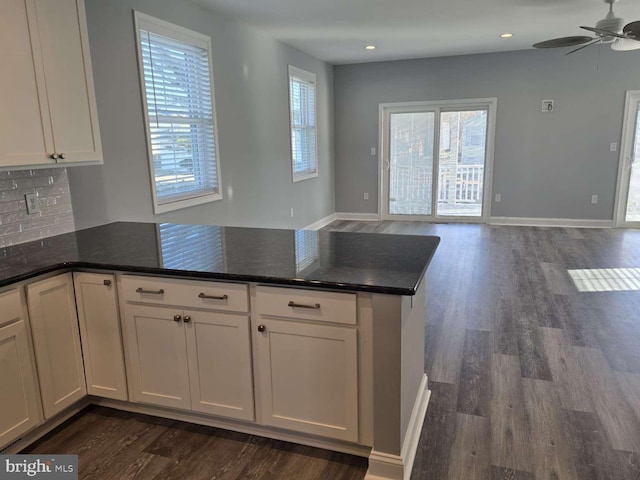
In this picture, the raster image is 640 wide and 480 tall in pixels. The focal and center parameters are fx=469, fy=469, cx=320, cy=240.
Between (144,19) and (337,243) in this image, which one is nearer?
(337,243)

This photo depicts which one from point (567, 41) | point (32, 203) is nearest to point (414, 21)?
point (567, 41)

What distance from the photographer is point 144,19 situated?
342 centimetres

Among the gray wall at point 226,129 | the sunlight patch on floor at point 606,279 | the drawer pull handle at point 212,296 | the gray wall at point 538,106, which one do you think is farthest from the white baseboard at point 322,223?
the drawer pull handle at point 212,296

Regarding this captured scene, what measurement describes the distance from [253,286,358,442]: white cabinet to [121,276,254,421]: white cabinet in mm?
96

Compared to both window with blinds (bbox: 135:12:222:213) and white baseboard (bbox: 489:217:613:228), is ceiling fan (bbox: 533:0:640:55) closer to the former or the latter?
white baseboard (bbox: 489:217:613:228)

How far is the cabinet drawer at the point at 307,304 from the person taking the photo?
181cm

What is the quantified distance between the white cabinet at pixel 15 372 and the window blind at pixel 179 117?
6.03 ft

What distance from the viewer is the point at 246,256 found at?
85.5 inches

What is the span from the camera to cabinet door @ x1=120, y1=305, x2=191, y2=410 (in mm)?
2156

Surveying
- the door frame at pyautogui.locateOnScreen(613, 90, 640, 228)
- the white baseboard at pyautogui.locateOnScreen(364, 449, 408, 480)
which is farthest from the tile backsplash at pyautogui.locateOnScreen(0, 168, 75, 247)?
the door frame at pyautogui.locateOnScreen(613, 90, 640, 228)

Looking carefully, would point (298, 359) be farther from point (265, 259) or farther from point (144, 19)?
point (144, 19)

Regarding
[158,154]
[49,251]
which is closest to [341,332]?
[49,251]

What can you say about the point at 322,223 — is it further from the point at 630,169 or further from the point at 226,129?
the point at 630,169

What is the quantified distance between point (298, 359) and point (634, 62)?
22.3 feet
